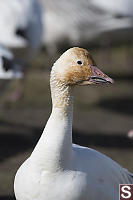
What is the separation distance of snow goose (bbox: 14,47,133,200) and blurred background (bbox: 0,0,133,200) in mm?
1357

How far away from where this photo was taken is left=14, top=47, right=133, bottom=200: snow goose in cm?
320

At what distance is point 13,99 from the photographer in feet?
25.1

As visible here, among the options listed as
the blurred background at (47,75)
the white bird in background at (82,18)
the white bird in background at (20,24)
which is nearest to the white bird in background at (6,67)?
the blurred background at (47,75)

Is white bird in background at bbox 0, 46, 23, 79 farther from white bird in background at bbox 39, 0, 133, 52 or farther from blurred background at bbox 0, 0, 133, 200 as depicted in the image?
white bird in background at bbox 39, 0, 133, 52

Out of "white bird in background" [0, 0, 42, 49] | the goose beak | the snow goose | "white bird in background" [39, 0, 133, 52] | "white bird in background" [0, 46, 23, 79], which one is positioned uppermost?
"white bird in background" [39, 0, 133, 52]

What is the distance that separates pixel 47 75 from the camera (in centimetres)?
880

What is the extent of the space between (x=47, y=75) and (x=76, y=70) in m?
5.54

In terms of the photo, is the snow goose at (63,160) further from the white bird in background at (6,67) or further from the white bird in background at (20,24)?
the white bird in background at (20,24)

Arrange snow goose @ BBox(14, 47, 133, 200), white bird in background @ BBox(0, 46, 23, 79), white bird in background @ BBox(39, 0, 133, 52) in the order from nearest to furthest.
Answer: snow goose @ BBox(14, 47, 133, 200) < white bird in background @ BBox(0, 46, 23, 79) < white bird in background @ BBox(39, 0, 133, 52)

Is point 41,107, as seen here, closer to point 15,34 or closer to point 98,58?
point 15,34

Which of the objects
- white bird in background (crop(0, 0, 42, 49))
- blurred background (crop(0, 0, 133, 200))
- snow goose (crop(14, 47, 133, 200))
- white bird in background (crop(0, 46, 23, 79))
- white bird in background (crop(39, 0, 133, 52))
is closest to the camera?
snow goose (crop(14, 47, 133, 200))

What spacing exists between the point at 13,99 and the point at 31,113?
0.59 m

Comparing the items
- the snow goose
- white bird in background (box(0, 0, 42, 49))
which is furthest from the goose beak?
white bird in background (box(0, 0, 42, 49))

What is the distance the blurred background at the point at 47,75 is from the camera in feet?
19.2
